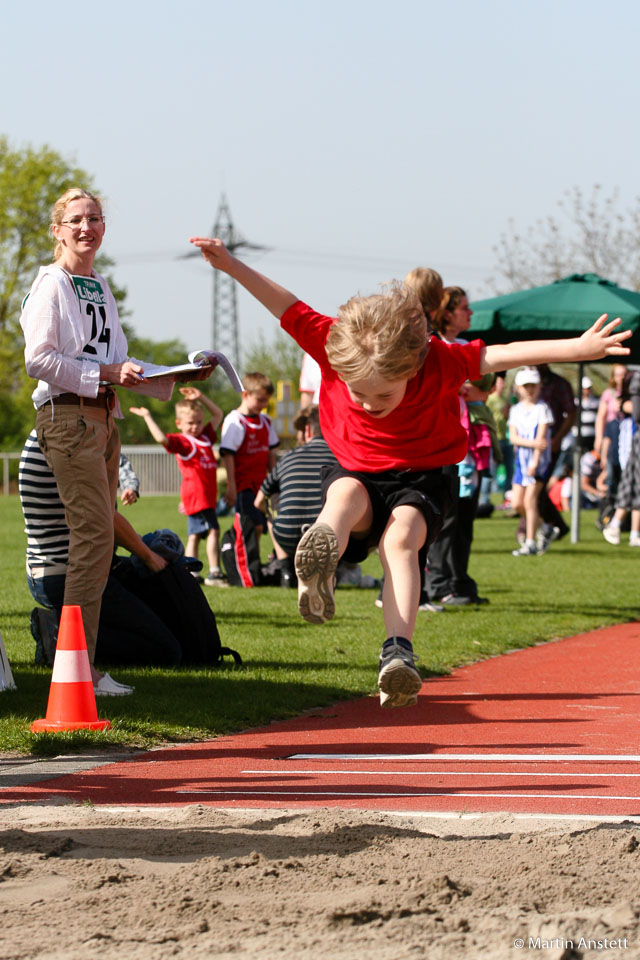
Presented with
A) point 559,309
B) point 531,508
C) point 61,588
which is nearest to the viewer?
point 61,588

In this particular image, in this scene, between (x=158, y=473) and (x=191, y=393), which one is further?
(x=158, y=473)

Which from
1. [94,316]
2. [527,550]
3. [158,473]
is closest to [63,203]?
[94,316]

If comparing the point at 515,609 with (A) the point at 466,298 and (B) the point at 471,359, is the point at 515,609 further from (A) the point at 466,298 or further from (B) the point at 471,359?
(B) the point at 471,359

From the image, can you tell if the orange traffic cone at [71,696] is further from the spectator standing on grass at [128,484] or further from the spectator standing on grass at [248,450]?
the spectator standing on grass at [248,450]

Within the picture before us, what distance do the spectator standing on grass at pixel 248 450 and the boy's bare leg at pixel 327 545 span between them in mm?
7208

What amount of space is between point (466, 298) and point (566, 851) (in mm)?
6588

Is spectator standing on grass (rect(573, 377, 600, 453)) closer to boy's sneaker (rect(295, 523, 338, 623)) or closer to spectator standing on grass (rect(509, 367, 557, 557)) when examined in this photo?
spectator standing on grass (rect(509, 367, 557, 557))

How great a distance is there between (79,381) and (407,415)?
1.68 m

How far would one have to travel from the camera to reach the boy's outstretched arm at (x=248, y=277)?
17.8 feet

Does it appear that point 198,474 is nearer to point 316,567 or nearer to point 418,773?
point 316,567

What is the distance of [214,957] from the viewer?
2.85 metres

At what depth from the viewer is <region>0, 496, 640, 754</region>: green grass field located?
600 centimetres

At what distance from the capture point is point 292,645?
8547mm

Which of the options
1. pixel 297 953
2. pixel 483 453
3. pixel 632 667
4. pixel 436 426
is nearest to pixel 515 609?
pixel 483 453
